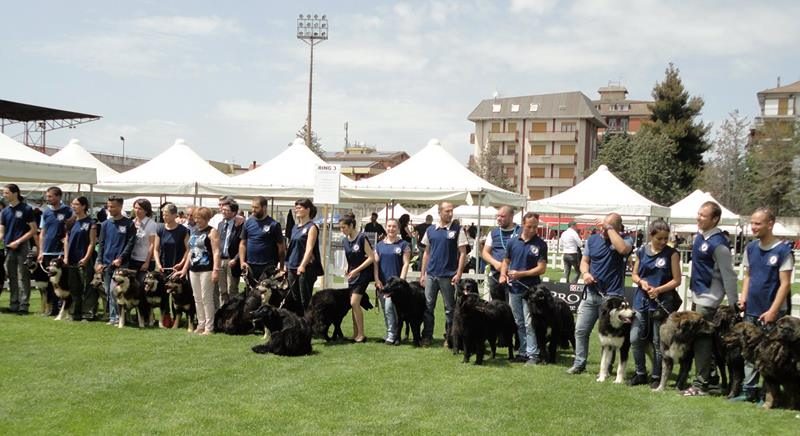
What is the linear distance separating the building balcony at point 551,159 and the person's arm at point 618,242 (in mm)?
70372

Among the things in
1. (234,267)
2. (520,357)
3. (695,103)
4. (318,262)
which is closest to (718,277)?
(520,357)

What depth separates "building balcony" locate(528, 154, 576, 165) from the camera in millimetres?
75688

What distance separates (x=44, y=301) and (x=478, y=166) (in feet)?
158

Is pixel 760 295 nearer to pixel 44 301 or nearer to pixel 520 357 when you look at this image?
pixel 520 357

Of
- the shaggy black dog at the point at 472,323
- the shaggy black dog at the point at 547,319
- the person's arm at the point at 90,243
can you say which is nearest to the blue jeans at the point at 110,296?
the person's arm at the point at 90,243

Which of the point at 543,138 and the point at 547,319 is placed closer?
the point at 547,319

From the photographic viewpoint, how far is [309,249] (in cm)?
886

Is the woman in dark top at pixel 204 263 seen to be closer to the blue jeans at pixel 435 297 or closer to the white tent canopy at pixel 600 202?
the blue jeans at pixel 435 297

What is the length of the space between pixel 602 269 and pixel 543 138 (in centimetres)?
7102

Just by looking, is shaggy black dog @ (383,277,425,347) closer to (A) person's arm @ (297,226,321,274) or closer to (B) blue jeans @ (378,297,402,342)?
(B) blue jeans @ (378,297,402,342)

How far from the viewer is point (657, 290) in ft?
22.8

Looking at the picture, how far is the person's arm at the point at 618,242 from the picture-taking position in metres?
7.25

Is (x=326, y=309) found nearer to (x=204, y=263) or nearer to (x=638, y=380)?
(x=204, y=263)

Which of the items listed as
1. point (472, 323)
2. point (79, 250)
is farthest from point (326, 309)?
point (79, 250)
